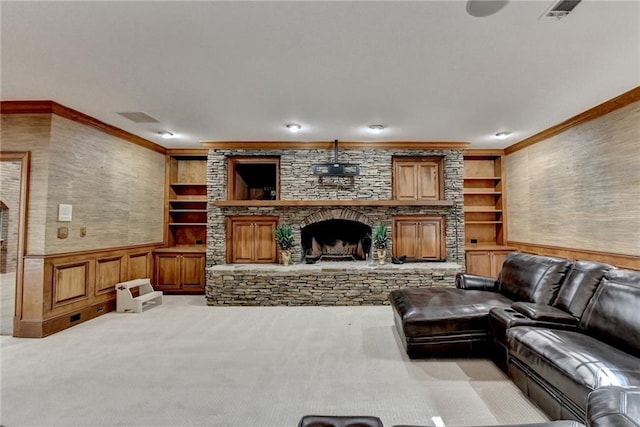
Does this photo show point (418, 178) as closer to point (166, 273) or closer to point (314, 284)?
point (314, 284)

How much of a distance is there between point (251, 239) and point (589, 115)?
5.25 m

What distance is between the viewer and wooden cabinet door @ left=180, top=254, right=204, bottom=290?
567 cm

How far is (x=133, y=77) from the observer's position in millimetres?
3027

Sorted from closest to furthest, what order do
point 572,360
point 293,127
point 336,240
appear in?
point 572,360 → point 293,127 → point 336,240

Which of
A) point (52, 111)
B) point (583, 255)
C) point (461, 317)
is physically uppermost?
point (52, 111)

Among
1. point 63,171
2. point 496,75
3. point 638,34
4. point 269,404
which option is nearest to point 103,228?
point 63,171

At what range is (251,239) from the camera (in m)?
5.60

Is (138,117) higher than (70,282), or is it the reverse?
(138,117)

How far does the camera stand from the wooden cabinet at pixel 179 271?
5.65 meters

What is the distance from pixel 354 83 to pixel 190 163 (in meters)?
4.27

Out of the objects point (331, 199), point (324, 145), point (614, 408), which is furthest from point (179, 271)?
point (614, 408)

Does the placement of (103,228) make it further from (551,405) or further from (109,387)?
(551,405)

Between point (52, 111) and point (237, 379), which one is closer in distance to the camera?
point (237, 379)

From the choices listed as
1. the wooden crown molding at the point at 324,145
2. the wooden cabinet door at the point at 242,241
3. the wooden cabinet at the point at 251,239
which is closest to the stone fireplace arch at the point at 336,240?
the wooden cabinet at the point at 251,239
